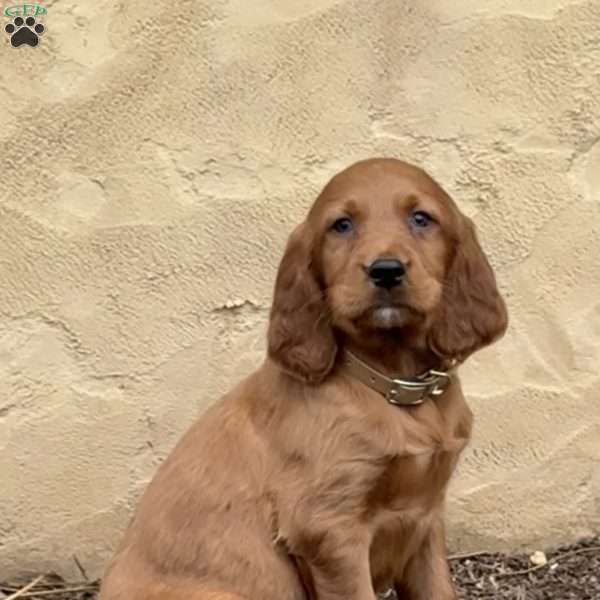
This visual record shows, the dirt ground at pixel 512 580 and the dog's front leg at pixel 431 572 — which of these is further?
the dirt ground at pixel 512 580

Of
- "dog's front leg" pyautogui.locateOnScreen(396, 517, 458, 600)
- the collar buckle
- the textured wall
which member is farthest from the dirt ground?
the collar buckle

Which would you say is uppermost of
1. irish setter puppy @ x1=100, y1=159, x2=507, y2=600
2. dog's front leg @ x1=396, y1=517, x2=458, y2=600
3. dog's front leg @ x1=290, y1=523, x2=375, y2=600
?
irish setter puppy @ x1=100, y1=159, x2=507, y2=600

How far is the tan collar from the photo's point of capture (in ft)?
12.3

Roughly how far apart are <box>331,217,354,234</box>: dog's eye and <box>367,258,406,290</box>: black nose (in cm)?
21

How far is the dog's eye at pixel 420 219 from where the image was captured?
3.65 metres

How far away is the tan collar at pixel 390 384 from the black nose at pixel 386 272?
333mm

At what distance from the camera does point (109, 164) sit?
4934mm

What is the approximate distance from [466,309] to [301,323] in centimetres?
44

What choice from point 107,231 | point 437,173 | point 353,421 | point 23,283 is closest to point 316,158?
point 437,173

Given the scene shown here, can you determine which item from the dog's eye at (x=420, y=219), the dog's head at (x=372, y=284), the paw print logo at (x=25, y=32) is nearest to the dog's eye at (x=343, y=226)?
the dog's head at (x=372, y=284)

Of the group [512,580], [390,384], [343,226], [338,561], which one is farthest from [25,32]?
[512,580]

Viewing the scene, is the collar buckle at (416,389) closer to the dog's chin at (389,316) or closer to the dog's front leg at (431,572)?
the dog's chin at (389,316)

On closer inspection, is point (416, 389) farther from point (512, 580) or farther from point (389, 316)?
point (512, 580)

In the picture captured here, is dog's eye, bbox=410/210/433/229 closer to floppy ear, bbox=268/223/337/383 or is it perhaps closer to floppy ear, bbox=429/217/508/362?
floppy ear, bbox=429/217/508/362
